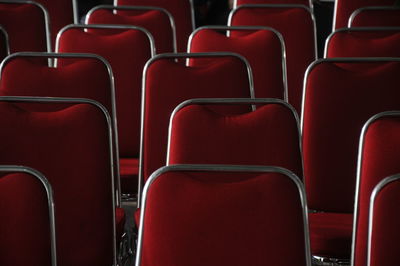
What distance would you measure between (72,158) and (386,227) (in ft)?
3.40

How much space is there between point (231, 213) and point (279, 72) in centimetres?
177

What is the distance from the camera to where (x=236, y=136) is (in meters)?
2.57

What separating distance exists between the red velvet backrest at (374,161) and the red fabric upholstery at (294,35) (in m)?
1.64

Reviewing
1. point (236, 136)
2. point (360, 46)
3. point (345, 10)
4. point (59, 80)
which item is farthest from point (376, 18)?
point (236, 136)

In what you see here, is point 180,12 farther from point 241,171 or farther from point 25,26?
point 241,171

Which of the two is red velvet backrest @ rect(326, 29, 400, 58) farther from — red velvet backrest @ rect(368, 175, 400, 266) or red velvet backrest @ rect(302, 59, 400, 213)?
red velvet backrest @ rect(368, 175, 400, 266)

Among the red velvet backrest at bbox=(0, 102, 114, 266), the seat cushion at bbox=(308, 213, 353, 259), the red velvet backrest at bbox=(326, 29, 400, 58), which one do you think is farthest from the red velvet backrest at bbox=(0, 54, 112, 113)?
the red velvet backrest at bbox=(326, 29, 400, 58)

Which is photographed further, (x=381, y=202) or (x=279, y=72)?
(x=279, y=72)

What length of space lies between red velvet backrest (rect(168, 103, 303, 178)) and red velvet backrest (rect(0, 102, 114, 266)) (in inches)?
9.7

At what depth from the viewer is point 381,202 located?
1.97 meters

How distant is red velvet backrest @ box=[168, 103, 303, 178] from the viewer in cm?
255

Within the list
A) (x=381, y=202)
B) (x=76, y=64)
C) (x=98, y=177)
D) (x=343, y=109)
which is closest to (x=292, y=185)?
(x=381, y=202)

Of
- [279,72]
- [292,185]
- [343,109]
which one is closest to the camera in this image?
[292,185]

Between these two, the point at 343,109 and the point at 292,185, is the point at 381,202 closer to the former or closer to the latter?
the point at 292,185
